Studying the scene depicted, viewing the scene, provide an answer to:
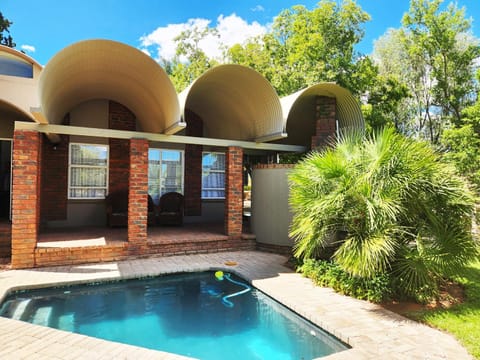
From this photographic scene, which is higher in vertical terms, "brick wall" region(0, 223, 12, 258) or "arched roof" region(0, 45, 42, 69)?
"arched roof" region(0, 45, 42, 69)

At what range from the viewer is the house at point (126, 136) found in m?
6.35

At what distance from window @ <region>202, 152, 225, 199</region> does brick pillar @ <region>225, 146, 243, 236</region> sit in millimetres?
3385

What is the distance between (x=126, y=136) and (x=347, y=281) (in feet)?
18.0

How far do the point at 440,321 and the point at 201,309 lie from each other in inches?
133

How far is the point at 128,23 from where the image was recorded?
23.4 m

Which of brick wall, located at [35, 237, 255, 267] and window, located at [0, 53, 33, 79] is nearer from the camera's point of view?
brick wall, located at [35, 237, 255, 267]

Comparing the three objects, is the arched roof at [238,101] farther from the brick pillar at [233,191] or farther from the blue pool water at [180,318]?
the blue pool water at [180,318]

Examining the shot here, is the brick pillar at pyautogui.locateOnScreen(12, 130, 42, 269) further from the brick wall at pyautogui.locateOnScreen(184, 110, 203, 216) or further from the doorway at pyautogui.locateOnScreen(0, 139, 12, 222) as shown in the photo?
the brick wall at pyautogui.locateOnScreen(184, 110, 203, 216)

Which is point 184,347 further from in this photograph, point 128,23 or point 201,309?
point 128,23

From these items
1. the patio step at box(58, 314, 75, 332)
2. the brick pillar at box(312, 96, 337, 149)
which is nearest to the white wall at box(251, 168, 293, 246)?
the brick pillar at box(312, 96, 337, 149)

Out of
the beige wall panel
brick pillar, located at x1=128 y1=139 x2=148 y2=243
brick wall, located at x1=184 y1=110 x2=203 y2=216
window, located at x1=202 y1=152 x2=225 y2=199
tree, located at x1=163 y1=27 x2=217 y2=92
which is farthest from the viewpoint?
tree, located at x1=163 y1=27 x2=217 y2=92

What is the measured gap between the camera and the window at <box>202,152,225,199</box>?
11695mm

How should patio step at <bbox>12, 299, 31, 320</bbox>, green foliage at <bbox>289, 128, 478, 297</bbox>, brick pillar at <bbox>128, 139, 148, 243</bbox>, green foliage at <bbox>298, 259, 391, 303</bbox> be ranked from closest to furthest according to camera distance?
patio step at <bbox>12, 299, 31, 320</bbox> → green foliage at <bbox>289, 128, 478, 297</bbox> → green foliage at <bbox>298, 259, 391, 303</bbox> → brick pillar at <bbox>128, 139, 148, 243</bbox>

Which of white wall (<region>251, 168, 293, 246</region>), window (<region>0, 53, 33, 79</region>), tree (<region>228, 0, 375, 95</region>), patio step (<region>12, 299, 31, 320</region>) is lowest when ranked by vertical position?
patio step (<region>12, 299, 31, 320</region>)
